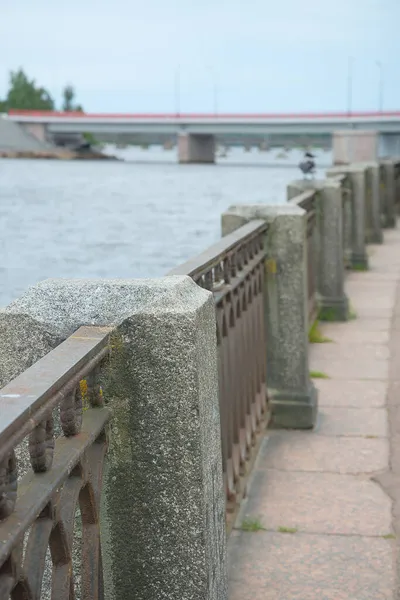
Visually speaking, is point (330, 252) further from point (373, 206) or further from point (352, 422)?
point (373, 206)

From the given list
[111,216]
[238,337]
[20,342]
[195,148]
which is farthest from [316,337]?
[195,148]

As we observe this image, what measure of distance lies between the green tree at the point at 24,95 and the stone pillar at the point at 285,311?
13748 cm

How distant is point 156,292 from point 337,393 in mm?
4041

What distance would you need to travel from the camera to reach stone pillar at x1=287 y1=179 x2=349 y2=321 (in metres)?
9.02

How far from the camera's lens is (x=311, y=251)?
866cm

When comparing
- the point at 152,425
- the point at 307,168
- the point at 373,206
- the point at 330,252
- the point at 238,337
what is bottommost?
the point at 373,206

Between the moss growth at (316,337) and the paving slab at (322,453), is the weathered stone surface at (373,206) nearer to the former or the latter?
the moss growth at (316,337)

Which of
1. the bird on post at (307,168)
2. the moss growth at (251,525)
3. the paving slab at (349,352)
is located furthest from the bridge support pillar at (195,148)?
the moss growth at (251,525)

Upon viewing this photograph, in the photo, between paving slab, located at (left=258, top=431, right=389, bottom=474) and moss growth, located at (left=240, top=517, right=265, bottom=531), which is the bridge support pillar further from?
moss growth, located at (left=240, top=517, right=265, bottom=531)

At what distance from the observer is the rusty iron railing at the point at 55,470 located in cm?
192

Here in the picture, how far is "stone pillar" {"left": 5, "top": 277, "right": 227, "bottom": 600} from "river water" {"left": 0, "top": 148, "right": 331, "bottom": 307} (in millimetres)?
3488

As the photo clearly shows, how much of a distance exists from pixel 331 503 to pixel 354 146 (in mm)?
74753

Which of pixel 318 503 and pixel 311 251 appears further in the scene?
pixel 311 251

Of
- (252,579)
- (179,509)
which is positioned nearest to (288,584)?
(252,579)
